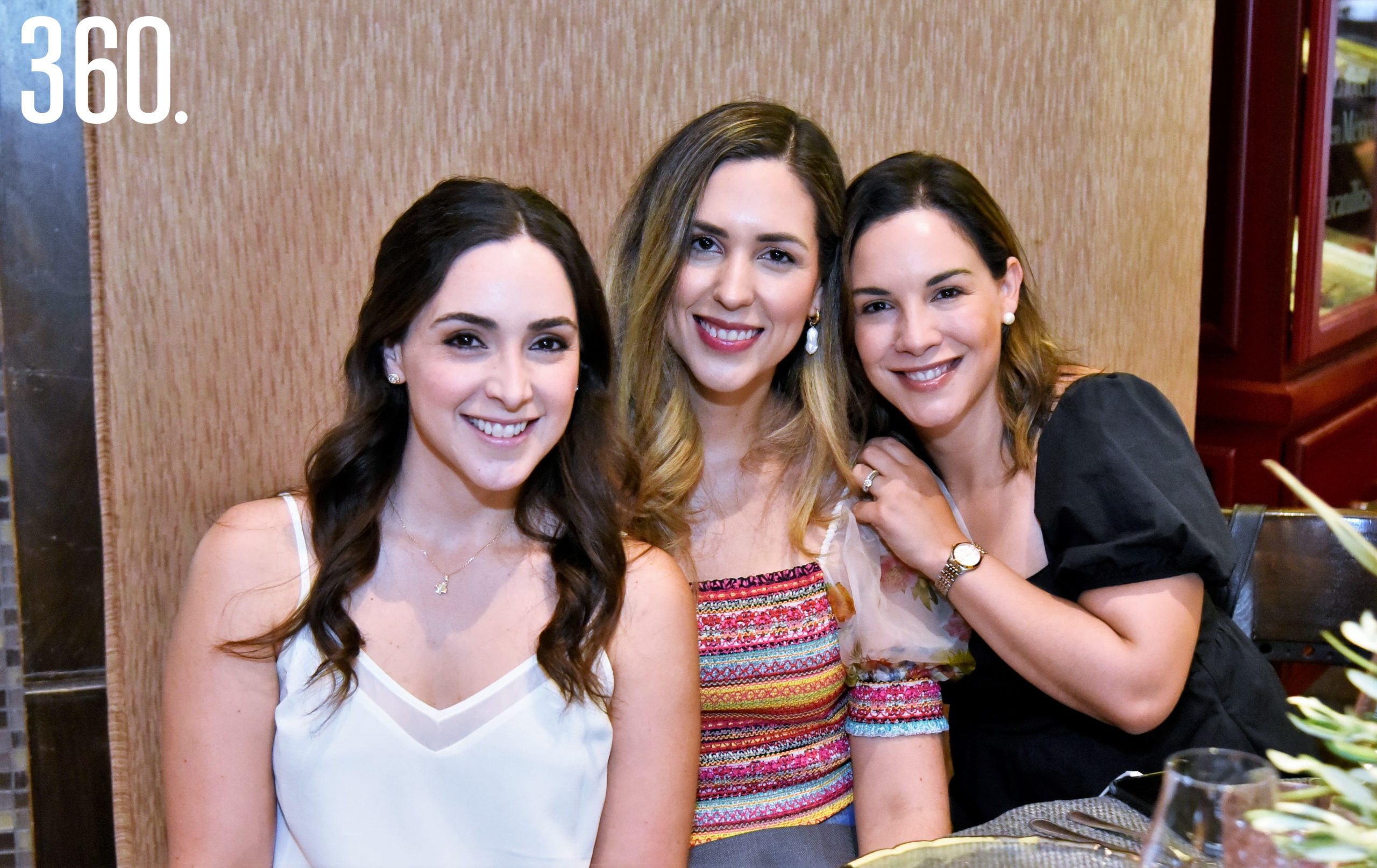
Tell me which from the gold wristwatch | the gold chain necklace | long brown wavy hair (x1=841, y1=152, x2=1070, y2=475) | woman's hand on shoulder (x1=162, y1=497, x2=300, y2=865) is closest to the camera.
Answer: woman's hand on shoulder (x1=162, y1=497, x2=300, y2=865)

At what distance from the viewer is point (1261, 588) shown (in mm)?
2189

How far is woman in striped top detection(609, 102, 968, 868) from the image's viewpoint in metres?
2.03

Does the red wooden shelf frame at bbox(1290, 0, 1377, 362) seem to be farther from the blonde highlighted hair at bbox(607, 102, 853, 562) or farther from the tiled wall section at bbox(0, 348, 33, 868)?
the tiled wall section at bbox(0, 348, 33, 868)

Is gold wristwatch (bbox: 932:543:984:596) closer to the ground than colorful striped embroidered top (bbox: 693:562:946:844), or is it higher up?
higher up

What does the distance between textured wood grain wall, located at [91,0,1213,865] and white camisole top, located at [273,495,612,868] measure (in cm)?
38

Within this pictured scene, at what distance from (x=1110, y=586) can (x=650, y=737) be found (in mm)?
723

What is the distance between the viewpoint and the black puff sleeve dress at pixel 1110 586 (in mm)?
1915

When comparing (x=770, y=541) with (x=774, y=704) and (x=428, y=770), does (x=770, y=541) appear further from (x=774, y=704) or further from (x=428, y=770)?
(x=428, y=770)

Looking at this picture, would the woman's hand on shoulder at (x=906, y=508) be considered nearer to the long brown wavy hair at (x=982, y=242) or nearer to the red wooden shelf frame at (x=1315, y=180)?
the long brown wavy hair at (x=982, y=242)

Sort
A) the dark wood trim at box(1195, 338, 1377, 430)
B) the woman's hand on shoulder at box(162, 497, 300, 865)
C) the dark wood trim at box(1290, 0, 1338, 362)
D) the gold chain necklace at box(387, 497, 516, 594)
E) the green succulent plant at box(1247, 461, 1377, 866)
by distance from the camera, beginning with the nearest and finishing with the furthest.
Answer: the green succulent plant at box(1247, 461, 1377, 866) → the woman's hand on shoulder at box(162, 497, 300, 865) → the gold chain necklace at box(387, 497, 516, 594) → the dark wood trim at box(1290, 0, 1338, 362) → the dark wood trim at box(1195, 338, 1377, 430)

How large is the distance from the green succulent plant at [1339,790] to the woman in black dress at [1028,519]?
0.96 m

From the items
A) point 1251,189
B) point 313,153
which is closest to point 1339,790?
point 313,153

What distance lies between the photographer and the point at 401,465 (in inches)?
74.2

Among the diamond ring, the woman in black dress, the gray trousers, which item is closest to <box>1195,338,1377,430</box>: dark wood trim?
the woman in black dress
